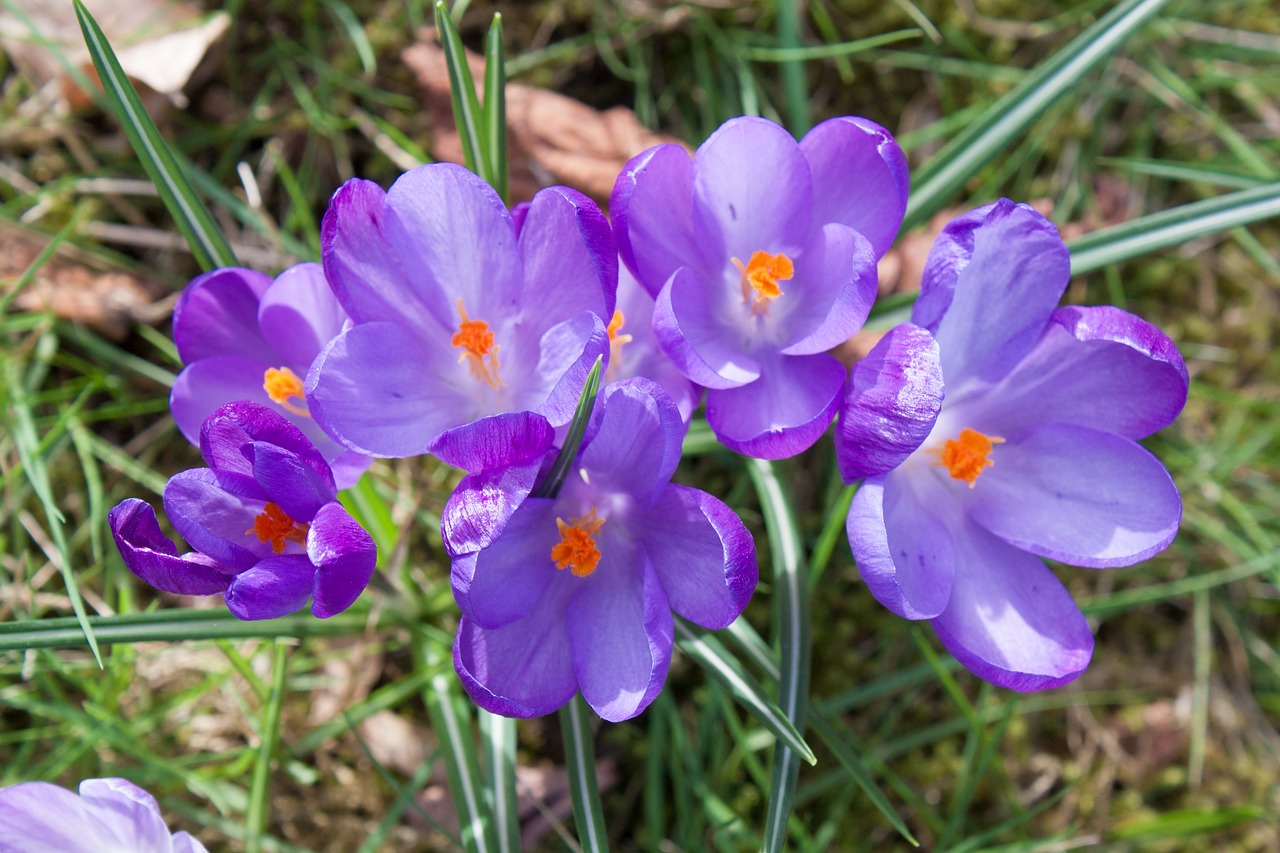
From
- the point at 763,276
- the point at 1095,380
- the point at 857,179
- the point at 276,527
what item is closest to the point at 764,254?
the point at 763,276

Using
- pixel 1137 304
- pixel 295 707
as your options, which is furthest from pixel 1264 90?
pixel 295 707

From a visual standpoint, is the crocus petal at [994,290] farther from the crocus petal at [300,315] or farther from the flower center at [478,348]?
the crocus petal at [300,315]

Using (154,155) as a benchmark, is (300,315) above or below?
below

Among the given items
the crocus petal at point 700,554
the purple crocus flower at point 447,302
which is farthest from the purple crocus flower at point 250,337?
the crocus petal at point 700,554

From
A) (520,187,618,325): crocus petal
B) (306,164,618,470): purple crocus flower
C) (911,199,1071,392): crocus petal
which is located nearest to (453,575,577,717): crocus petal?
(306,164,618,470): purple crocus flower

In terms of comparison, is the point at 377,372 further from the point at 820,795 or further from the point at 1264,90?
the point at 1264,90

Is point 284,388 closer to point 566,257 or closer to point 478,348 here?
point 478,348
